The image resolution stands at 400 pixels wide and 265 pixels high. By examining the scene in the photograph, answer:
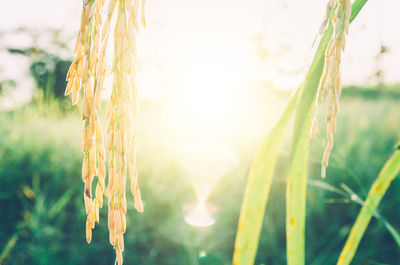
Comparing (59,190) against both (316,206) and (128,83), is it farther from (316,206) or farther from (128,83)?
(128,83)

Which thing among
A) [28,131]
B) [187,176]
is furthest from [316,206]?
[28,131]

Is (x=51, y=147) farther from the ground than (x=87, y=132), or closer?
closer

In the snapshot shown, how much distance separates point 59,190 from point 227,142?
1467 mm

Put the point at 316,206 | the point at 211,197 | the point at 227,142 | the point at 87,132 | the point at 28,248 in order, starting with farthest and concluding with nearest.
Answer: the point at 227,142 < the point at 211,197 < the point at 316,206 < the point at 28,248 < the point at 87,132

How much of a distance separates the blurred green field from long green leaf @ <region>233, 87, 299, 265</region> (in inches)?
52.5

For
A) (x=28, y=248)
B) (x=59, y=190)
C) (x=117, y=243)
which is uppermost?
(x=117, y=243)

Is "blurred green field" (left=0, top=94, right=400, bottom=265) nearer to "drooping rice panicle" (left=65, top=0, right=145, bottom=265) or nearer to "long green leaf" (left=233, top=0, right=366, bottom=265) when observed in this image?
"long green leaf" (left=233, top=0, right=366, bottom=265)

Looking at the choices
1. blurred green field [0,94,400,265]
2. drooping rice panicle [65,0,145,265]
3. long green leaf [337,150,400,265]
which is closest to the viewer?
drooping rice panicle [65,0,145,265]

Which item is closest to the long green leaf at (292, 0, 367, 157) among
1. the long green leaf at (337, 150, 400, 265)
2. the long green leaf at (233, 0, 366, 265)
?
the long green leaf at (233, 0, 366, 265)

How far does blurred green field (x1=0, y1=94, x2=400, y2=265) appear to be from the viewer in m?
2.29

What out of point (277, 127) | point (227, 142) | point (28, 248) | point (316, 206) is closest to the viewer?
point (277, 127)

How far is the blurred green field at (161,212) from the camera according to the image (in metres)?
2.29

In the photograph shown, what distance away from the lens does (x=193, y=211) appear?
258 centimetres

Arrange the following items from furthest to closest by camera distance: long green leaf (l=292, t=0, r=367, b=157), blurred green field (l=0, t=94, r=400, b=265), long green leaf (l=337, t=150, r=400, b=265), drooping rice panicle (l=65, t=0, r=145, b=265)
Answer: blurred green field (l=0, t=94, r=400, b=265), long green leaf (l=337, t=150, r=400, b=265), long green leaf (l=292, t=0, r=367, b=157), drooping rice panicle (l=65, t=0, r=145, b=265)
